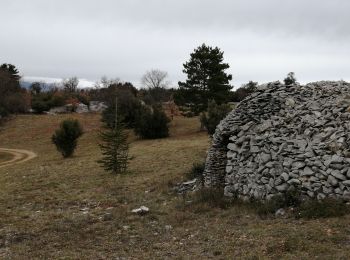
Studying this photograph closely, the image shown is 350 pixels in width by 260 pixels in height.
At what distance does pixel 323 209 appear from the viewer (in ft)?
36.4

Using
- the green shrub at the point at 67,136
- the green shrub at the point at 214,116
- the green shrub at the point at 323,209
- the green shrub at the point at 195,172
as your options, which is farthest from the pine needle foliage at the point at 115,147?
the green shrub at the point at 214,116

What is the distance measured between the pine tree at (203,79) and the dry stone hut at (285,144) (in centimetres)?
3060

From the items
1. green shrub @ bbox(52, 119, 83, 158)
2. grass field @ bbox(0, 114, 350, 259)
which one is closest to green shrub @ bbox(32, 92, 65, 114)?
green shrub @ bbox(52, 119, 83, 158)

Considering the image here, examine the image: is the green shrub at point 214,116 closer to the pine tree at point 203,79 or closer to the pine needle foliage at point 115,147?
the pine tree at point 203,79

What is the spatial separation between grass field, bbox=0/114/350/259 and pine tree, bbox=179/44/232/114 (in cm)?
2645

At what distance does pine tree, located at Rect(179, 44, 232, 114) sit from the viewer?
46406mm

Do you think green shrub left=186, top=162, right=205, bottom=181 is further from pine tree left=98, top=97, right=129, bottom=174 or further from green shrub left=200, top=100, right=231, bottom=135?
green shrub left=200, top=100, right=231, bottom=135

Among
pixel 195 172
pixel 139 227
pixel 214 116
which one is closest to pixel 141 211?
pixel 139 227

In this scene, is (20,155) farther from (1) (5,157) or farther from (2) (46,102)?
(2) (46,102)

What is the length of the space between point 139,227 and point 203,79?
119ft

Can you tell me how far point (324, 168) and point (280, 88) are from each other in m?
4.00

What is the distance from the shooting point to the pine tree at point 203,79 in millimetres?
46406

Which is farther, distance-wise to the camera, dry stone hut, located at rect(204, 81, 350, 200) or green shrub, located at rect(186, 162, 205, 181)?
green shrub, located at rect(186, 162, 205, 181)

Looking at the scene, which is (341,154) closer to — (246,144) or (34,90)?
(246,144)
